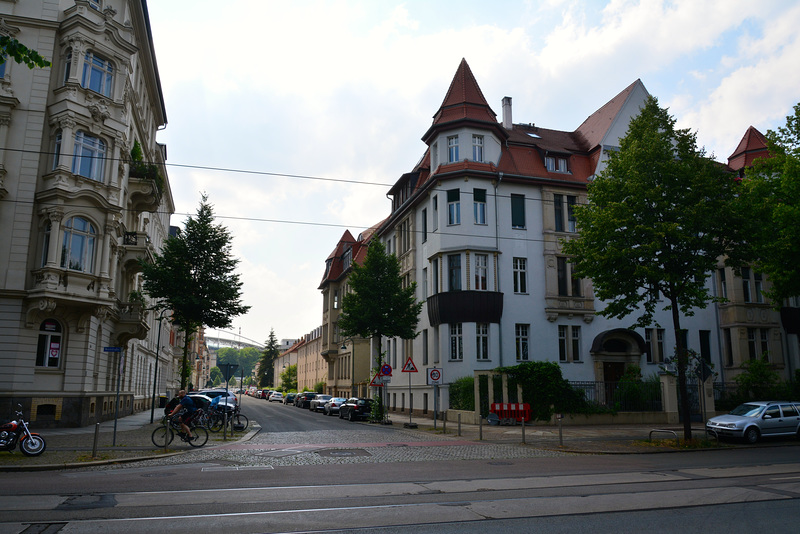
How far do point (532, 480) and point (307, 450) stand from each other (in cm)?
804

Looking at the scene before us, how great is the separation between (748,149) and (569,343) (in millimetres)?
19803

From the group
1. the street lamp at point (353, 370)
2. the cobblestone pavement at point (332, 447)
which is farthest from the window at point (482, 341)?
the street lamp at point (353, 370)

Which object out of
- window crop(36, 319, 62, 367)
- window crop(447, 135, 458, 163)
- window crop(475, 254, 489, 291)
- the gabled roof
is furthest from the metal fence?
window crop(36, 319, 62, 367)

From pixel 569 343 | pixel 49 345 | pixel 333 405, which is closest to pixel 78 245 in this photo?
pixel 49 345

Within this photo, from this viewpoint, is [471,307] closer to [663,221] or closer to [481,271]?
[481,271]

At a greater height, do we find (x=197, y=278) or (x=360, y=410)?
(x=197, y=278)

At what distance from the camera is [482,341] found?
32.4 m

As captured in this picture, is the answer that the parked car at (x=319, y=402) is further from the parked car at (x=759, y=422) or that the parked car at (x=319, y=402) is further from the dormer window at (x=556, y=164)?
the parked car at (x=759, y=422)

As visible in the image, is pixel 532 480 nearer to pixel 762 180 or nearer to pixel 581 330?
pixel 762 180

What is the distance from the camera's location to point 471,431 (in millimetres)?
25031

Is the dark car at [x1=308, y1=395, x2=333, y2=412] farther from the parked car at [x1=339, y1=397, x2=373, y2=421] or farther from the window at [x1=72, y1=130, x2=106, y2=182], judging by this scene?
the window at [x1=72, y1=130, x2=106, y2=182]

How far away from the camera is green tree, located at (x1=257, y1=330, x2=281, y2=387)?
128 metres

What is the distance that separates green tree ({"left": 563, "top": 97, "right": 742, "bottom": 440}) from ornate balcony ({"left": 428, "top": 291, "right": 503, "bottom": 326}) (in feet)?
36.0

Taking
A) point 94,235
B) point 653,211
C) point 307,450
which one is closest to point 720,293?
point 653,211
